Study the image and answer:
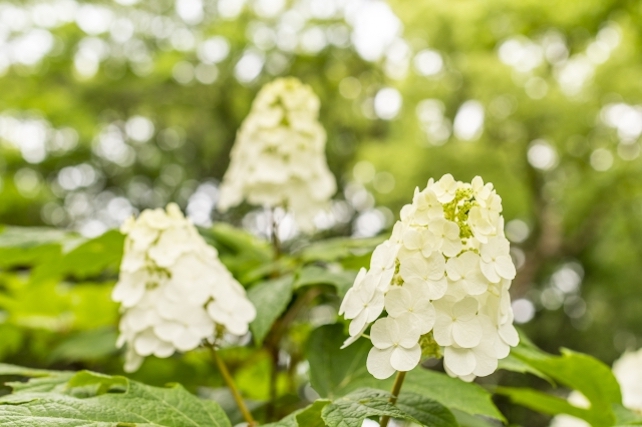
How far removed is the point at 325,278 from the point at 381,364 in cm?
39

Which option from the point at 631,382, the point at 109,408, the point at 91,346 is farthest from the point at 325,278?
the point at 631,382

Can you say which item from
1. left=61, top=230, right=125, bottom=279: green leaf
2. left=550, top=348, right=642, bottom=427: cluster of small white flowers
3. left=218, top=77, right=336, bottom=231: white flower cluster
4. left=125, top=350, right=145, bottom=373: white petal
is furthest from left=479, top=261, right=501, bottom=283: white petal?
left=550, top=348, right=642, bottom=427: cluster of small white flowers

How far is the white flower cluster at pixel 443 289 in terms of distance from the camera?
0.74 metres

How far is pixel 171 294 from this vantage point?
1.09 meters

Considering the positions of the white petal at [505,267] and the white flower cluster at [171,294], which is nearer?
the white petal at [505,267]

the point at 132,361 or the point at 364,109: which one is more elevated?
the point at 364,109

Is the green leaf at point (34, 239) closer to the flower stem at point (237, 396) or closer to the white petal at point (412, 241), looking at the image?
the flower stem at point (237, 396)

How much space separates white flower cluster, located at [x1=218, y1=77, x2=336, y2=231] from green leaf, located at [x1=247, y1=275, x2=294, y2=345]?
0.56m

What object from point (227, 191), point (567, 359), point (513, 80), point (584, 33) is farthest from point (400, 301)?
point (584, 33)

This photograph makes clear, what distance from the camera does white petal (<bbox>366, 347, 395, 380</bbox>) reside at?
0.74 metres

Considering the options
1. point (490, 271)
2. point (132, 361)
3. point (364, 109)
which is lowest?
point (132, 361)

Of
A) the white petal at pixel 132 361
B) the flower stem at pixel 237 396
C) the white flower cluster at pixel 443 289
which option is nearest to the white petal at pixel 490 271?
the white flower cluster at pixel 443 289

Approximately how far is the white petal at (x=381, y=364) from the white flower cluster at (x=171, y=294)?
40cm

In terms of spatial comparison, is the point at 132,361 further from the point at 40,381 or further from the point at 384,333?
the point at 384,333
